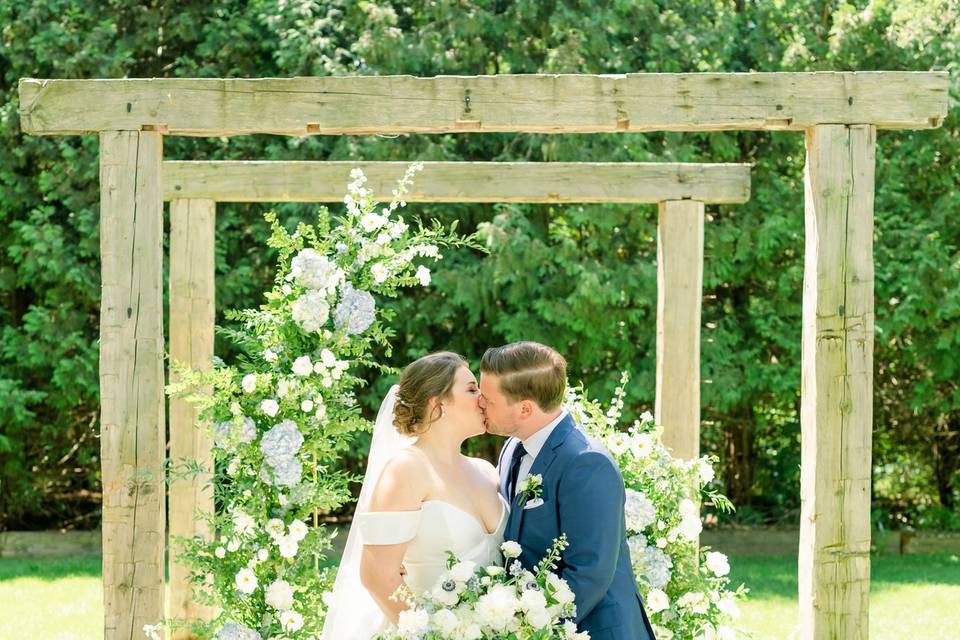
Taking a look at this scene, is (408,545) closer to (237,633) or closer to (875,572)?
(237,633)

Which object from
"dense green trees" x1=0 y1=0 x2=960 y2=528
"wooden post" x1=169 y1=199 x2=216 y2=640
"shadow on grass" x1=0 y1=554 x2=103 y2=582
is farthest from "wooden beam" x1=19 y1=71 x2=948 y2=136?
"shadow on grass" x1=0 y1=554 x2=103 y2=582

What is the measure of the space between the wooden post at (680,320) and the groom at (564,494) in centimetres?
302

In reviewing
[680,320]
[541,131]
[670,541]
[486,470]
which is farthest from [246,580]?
[680,320]

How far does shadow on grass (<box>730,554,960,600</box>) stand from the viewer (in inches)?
372

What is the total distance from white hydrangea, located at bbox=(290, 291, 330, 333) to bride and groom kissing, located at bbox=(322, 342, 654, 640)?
Answer: 47 centimetres

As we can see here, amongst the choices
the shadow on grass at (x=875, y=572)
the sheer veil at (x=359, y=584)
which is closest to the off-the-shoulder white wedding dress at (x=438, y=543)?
the sheer veil at (x=359, y=584)

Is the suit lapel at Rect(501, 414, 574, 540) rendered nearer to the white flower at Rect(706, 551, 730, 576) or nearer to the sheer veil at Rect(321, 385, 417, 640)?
the sheer veil at Rect(321, 385, 417, 640)

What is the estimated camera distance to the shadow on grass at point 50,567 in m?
9.78

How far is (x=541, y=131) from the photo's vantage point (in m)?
4.55

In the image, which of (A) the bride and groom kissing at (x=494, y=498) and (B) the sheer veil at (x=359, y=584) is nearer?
(A) the bride and groom kissing at (x=494, y=498)

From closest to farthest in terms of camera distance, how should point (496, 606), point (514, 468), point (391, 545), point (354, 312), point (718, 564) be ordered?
point (496, 606) → point (391, 545) → point (514, 468) → point (354, 312) → point (718, 564)

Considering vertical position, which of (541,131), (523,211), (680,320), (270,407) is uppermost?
(523,211)

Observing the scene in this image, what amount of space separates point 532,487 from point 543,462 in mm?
91

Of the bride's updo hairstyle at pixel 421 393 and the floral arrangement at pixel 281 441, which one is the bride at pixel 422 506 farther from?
the floral arrangement at pixel 281 441
